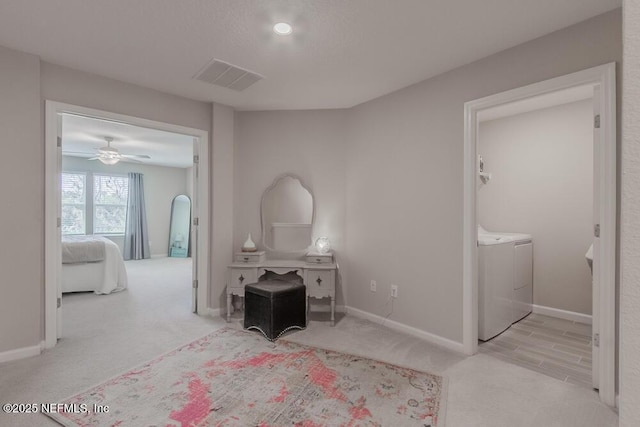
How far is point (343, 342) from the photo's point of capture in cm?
286

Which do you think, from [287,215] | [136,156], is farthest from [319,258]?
[136,156]

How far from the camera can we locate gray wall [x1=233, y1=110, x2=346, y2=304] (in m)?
3.78

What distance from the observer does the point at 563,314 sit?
358cm

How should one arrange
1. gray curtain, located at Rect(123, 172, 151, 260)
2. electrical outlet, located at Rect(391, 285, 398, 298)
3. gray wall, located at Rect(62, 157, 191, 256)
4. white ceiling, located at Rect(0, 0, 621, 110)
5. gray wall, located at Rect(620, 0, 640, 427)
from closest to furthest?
gray wall, located at Rect(620, 0, 640, 427)
white ceiling, located at Rect(0, 0, 621, 110)
electrical outlet, located at Rect(391, 285, 398, 298)
gray curtain, located at Rect(123, 172, 151, 260)
gray wall, located at Rect(62, 157, 191, 256)

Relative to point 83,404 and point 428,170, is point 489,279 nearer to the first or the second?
point 428,170

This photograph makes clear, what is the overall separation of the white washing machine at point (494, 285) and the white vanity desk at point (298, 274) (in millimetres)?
1372

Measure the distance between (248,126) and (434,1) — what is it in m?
2.50

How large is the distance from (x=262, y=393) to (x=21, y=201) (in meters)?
2.35

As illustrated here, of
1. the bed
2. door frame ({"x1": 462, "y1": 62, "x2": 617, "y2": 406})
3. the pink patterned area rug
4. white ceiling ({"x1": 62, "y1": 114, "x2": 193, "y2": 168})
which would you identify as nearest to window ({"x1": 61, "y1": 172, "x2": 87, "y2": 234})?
white ceiling ({"x1": 62, "y1": 114, "x2": 193, "y2": 168})

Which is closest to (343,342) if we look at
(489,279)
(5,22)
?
(489,279)

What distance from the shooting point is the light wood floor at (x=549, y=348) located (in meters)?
2.39

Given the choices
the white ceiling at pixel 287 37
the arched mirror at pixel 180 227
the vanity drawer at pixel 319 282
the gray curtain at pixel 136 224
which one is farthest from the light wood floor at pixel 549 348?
the gray curtain at pixel 136 224

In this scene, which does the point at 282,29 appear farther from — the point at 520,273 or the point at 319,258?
the point at 520,273

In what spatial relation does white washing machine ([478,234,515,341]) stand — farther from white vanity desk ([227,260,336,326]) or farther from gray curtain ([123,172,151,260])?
gray curtain ([123,172,151,260])
